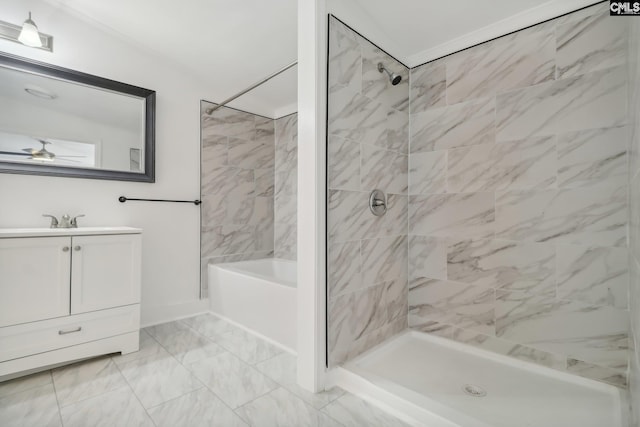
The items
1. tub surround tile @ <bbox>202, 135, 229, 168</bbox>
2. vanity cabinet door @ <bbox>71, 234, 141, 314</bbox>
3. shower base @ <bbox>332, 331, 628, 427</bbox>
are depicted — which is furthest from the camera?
tub surround tile @ <bbox>202, 135, 229, 168</bbox>

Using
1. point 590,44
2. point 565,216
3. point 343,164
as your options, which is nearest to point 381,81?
point 343,164

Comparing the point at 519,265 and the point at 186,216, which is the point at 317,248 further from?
the point at 186,216

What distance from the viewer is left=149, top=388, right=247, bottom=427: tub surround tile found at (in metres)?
1.32

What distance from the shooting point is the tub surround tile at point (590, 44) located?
151 cm

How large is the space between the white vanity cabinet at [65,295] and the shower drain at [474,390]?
2.11 metres

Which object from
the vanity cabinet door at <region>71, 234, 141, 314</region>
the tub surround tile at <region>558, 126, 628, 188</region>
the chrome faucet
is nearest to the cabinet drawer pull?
the vanity cabinet door at <region>71, 234, 141, 314</region>

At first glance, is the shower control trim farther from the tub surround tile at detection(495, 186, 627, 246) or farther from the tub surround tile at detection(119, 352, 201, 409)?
the tub surround tile at detection(119, 352, 201, 409)

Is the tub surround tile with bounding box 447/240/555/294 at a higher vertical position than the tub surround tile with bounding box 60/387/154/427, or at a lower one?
higher

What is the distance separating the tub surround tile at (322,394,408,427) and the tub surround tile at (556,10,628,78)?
2.07 m

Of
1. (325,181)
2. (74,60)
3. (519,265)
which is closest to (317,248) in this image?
(325,181)

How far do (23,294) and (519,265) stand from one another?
9.52 feet

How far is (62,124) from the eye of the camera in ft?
6.89

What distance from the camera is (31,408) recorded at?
1.40m

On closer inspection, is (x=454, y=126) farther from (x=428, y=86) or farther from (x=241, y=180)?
(x=241, y=180)
